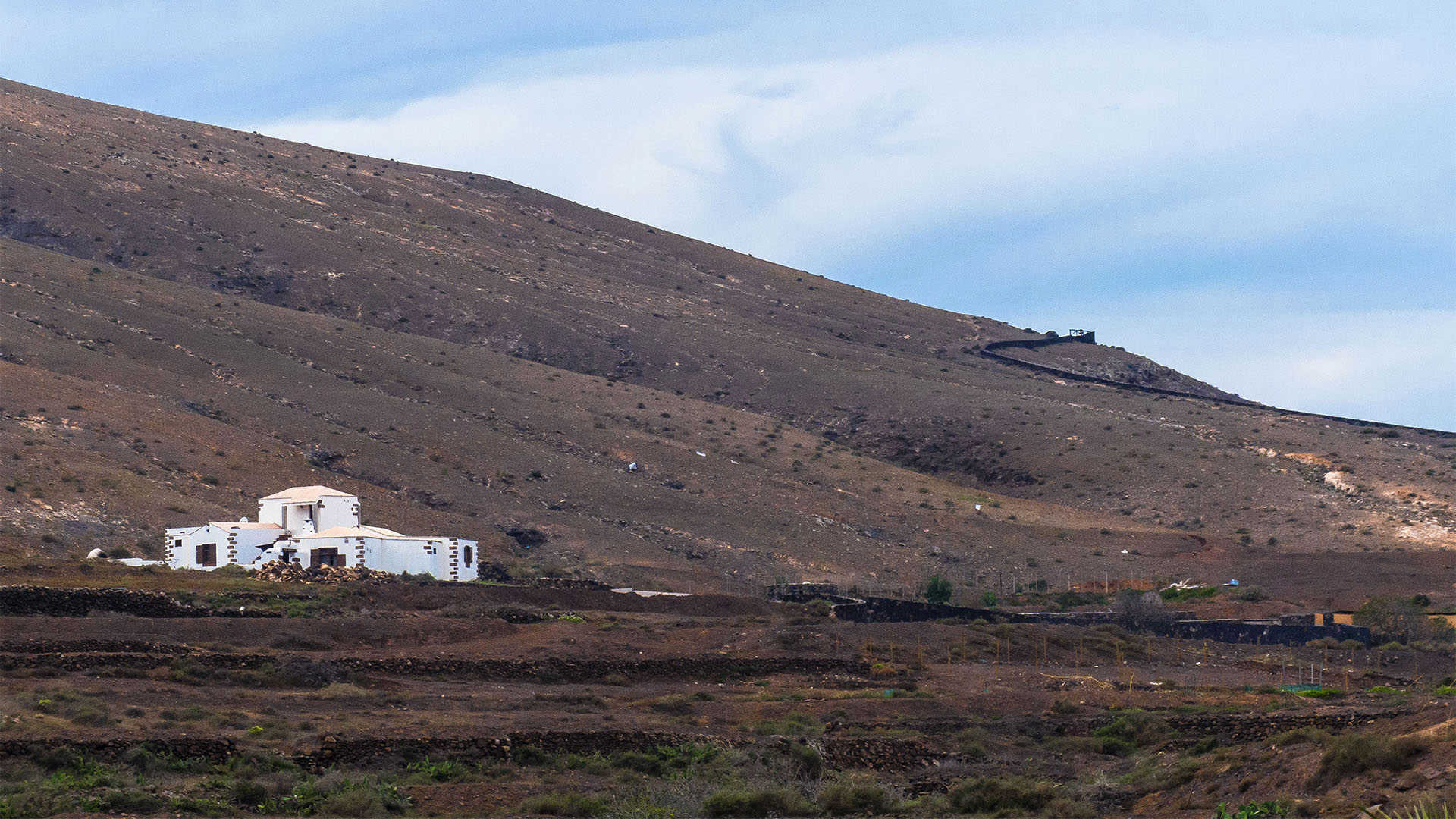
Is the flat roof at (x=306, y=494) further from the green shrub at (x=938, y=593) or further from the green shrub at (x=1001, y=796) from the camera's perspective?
the green shrub at (x=1001, y=796)

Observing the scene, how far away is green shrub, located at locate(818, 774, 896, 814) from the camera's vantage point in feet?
68.1

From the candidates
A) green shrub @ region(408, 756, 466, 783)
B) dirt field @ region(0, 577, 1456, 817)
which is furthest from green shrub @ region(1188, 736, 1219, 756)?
green shrub @ region(408, 756, 466, 783)

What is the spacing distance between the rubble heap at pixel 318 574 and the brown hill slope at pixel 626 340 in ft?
40.3

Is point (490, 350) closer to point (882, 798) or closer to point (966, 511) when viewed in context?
point (966, 511)

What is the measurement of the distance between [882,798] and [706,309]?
86996 mm

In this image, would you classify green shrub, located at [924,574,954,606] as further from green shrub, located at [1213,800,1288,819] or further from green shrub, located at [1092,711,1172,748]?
green shrub, located at [1213,800,1288,819]

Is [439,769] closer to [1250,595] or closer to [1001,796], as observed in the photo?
[1001,796]

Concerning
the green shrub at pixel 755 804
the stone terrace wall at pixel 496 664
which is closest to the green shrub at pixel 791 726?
the stone terrace wall at pixel 496 664

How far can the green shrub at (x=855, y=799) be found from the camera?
68.1 feet

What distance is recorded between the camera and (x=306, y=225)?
100375mm

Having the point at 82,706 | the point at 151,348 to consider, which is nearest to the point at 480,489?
the point at 151,348

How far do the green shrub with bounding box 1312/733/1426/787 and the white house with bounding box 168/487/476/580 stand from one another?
3387 cm

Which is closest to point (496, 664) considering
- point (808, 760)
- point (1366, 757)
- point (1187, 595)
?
point (808, 760)

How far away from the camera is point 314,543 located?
47188mm
